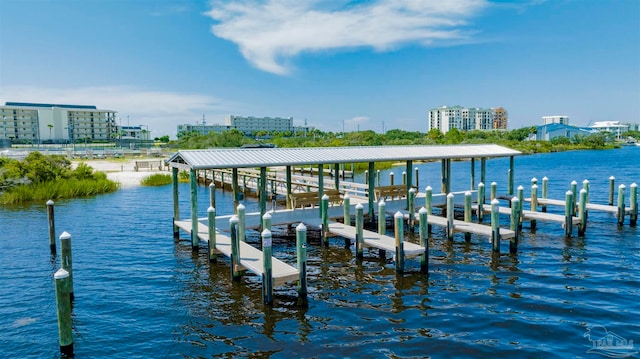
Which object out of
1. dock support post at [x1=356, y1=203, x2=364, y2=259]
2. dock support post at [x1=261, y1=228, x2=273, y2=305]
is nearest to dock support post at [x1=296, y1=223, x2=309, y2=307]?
dock support post at [x1=261, y1=228, x2=273, y2=305]

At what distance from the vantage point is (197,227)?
1880 cm

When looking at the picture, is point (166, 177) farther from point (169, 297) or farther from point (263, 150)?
point (169, 297)

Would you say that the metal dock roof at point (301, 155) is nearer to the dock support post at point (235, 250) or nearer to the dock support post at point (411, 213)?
the dock support post at point (411, 213)

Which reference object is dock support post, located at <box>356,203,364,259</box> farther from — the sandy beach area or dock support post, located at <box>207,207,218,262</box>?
the sandy beach area

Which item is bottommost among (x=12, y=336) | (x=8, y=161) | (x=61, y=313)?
(x=12, y=336)

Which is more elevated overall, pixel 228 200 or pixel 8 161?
pixel 8 161

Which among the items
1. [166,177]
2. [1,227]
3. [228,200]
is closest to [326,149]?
[228,200]

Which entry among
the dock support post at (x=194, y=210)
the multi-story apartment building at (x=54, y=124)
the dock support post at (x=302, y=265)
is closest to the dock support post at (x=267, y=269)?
the dock support post at (x=302, y=265)

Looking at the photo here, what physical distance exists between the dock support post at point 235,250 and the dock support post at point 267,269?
1762 millimetres

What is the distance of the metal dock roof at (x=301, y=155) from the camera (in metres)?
18.1

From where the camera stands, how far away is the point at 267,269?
12797mm

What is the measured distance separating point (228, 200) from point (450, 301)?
78.2 feet

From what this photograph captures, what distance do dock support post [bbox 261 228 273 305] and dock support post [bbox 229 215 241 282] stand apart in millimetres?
1762

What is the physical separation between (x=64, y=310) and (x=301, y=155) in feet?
39.2
